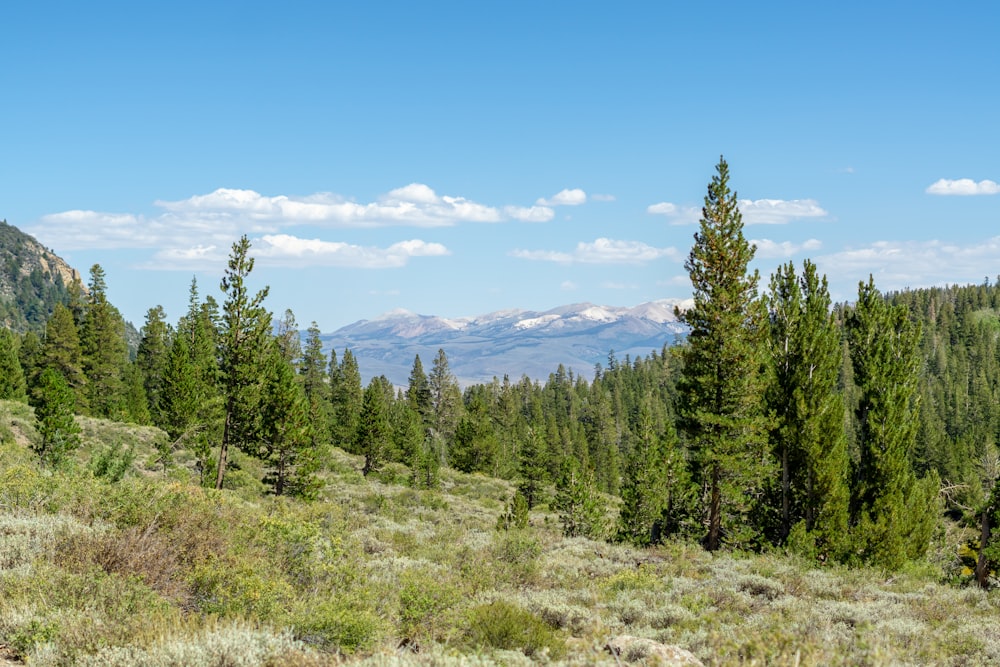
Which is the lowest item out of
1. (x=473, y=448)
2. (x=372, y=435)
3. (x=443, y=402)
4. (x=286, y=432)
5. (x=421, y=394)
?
(x=473, y=448)

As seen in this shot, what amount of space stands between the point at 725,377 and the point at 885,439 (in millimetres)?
5991

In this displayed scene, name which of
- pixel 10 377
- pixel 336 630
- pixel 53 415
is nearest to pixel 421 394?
pixel 10 377

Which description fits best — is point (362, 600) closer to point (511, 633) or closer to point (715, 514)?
point (511, 633)

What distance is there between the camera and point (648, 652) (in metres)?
8.35

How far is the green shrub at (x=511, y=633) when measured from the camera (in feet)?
27.8

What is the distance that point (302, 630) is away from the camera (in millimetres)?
7477

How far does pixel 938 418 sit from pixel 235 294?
134 metres

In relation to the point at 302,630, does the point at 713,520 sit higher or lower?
lower

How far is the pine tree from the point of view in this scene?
869 inches

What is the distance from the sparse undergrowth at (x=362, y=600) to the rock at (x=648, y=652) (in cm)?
35

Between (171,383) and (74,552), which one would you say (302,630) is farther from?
(171,383)

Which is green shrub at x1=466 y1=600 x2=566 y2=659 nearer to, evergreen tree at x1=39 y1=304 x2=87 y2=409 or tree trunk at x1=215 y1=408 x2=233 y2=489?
tree trunk at x1=215 y1=408 x2=233 y2=489

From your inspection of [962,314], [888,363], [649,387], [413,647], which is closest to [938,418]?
[649,387]

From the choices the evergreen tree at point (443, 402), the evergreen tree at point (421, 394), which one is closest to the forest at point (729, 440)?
the evergreen tree at point (421, 394)
